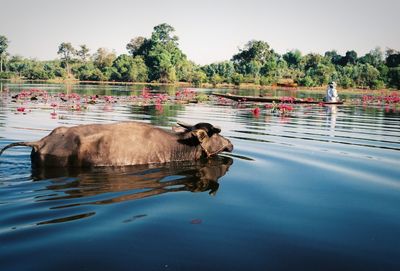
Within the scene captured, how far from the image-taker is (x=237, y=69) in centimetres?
10369

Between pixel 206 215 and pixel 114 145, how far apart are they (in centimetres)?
289

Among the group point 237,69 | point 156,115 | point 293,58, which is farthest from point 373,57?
point 156,115

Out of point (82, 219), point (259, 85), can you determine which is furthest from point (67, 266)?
point (259, 85)

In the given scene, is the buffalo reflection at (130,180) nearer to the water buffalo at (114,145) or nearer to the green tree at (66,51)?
the water buffalo at (114,145)

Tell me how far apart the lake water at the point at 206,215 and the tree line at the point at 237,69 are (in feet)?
232

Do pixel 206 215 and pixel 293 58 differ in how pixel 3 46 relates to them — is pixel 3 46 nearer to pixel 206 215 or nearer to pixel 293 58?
pixel 293 58

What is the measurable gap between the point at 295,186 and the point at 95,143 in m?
3.43

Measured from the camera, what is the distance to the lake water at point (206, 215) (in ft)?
11.1

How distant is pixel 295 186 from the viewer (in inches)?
237

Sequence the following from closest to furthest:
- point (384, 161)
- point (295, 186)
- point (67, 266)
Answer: point (67, 266) < point (295, 186) < point (384, 161)

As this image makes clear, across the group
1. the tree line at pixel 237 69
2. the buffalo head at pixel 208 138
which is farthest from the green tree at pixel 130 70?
the buffalo head at pixel 208 138

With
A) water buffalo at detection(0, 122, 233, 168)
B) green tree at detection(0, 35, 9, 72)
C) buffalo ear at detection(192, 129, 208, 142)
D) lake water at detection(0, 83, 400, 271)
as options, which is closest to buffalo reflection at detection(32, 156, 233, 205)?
lake water at detection(0, 83, 400, 271)

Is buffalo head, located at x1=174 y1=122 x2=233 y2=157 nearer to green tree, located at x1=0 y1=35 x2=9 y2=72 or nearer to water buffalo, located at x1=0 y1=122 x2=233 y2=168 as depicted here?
water buffalo, located at x1=0 y1=122 x2=233 y2=168

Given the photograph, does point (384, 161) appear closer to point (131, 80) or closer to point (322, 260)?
point (322, 260)
